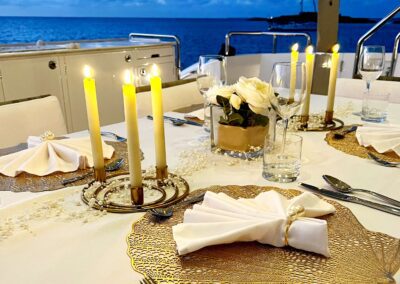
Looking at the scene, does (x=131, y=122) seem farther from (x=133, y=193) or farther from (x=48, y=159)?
(x=48, y=159)

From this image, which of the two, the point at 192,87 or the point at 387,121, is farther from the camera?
the point at 192,87

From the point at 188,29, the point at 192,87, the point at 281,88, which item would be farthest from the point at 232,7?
the point at 281,88

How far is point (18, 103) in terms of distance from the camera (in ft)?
4.58

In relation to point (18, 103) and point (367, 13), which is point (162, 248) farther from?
point (367, 13)

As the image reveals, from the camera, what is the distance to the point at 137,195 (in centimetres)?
76

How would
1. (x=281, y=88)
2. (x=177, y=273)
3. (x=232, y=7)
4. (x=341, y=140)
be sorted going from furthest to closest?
(x=232, y=7) → (x=341, y=140) → (x=281, y=88) → (x=177, y=273)

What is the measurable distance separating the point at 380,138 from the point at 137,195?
0.73 meters

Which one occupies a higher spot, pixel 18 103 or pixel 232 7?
pixel 232 7

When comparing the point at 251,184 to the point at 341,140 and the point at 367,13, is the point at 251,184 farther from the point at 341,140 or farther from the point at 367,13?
the point at 367,13

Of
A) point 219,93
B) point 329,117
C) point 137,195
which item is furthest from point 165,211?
point 329,117

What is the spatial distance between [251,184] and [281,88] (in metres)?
0.28

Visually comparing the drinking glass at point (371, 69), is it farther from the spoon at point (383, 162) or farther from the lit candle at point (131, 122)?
the lit candle at point (131, 122)

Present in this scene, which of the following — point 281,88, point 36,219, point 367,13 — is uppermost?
point 367,13

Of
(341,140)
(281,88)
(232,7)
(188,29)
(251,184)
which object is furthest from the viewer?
(188,29)
